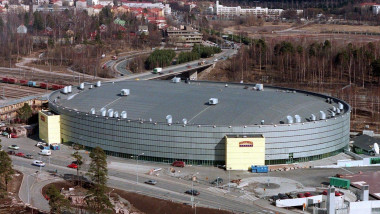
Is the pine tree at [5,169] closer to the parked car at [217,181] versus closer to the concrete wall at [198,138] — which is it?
the concrete wall at [198,138]

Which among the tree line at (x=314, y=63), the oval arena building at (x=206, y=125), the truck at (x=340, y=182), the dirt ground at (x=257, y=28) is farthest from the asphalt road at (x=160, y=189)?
the dirt ground at (x=257, y=28)

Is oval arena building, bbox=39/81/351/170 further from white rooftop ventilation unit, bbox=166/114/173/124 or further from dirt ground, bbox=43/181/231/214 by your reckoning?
dirt ground, bbox=43/181/231/214

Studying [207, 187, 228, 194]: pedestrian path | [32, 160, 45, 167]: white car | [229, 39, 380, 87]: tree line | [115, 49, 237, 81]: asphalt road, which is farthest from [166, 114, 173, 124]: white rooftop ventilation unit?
[229, 39, 380, 87]: tree line

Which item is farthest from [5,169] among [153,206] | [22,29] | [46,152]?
[22,29]

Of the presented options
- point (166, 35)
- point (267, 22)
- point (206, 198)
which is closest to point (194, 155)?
point (206, 198)

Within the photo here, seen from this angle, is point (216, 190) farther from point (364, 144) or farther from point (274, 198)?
point (364, 144)
